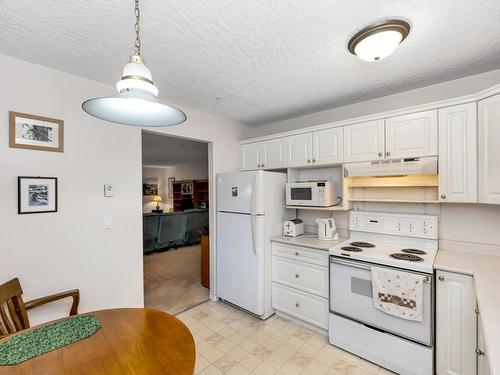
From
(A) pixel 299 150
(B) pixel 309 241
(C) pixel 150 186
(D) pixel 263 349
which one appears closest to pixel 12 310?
(D) pixel 263 349

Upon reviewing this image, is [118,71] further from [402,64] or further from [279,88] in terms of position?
[402,64]

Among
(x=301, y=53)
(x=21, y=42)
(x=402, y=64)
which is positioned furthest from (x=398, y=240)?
(x=21, y=42)

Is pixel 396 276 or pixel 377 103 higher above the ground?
pixel 377 103

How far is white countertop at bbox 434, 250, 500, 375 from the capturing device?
91 centimetres

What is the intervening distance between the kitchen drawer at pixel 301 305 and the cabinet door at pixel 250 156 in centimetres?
156

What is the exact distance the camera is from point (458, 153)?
6.41ft

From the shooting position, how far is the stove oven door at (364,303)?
1.80 m

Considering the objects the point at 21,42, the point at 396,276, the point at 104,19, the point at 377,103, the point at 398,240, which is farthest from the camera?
the point at 377,103

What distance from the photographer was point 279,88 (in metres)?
2.39

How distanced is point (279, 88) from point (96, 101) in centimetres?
180

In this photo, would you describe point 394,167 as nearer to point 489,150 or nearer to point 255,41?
point 489,150

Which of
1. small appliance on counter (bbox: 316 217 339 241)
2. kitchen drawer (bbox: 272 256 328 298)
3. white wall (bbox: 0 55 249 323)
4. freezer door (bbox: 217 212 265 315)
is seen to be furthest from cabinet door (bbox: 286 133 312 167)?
white wall (bbox: 0 55 249 323)

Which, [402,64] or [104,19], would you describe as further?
[402,64]

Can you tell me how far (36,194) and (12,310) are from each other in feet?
2.67
